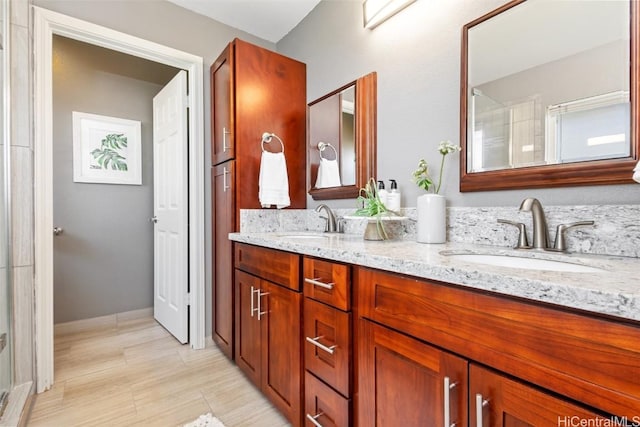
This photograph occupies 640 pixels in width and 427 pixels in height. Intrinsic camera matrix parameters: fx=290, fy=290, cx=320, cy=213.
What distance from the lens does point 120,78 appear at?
2682 millimetres

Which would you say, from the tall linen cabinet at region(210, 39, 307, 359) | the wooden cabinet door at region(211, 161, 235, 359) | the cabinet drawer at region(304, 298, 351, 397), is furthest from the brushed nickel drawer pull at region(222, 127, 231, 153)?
the cabinet drawer at region(304, 298, 351, 397)

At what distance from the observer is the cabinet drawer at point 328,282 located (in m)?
0.96

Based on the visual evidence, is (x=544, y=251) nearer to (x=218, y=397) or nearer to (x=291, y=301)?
(x=291, y=301)

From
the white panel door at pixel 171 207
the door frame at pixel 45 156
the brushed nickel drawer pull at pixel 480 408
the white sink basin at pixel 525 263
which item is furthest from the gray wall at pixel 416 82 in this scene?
the door frame at pixel 45 156

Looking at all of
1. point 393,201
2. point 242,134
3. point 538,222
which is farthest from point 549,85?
point 242,134

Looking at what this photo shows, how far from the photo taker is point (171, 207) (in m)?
2.35

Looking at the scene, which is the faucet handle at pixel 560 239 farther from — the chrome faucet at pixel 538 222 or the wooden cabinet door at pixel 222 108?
the wooden cabinet door at pixel 222 108

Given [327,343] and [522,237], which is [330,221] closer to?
[327,343]

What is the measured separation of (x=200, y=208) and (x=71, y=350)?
1373 millimetres

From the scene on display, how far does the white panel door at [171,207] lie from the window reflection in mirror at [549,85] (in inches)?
75.3

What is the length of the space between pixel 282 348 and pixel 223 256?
0.90 metres

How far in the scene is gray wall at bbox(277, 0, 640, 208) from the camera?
45.9 inches

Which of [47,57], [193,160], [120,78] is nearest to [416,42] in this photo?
[193,160]

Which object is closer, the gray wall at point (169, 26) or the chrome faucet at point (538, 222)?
the chrome faucet at point (538, 222)
